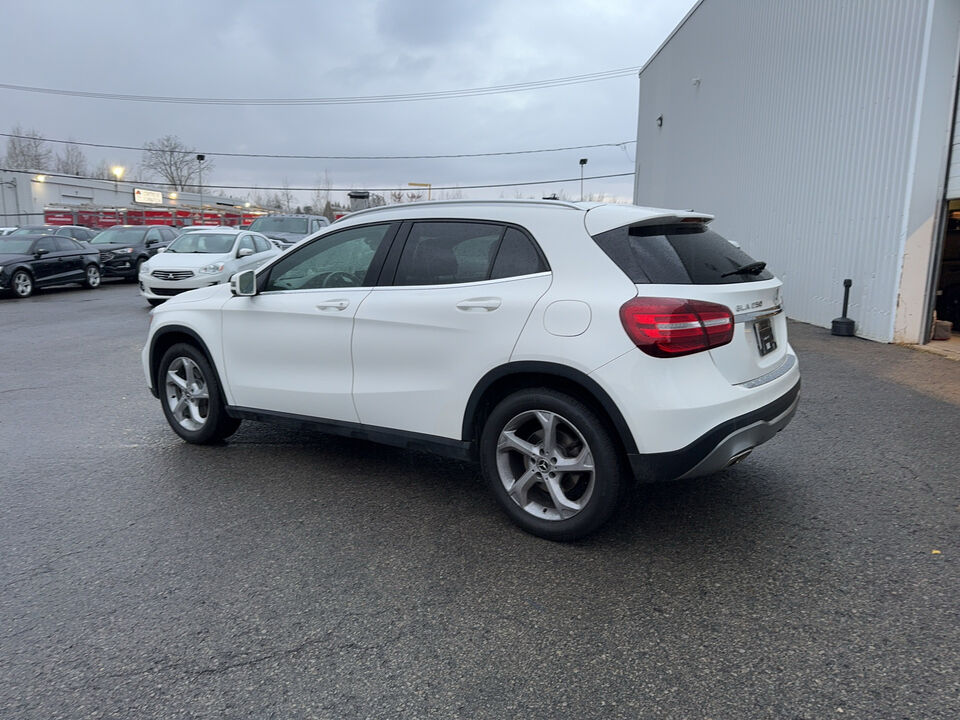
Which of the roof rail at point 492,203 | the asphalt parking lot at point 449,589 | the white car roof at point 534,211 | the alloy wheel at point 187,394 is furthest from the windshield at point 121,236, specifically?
the white car roof at point 534,211

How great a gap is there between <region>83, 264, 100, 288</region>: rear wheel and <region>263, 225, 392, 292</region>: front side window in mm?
17638

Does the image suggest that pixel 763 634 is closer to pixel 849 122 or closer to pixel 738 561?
pixel 738 561

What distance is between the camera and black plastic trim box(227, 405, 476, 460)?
388cm

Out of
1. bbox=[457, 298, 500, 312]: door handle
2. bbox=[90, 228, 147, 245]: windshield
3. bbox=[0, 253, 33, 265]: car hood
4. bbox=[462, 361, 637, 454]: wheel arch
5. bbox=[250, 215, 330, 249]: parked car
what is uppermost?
bbox=[250, 215, 330, 249]: parked car

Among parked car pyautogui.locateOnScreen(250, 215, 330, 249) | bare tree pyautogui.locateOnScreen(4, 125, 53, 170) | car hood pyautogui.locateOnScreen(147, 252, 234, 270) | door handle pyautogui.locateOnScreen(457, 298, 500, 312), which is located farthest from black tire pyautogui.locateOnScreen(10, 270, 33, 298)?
bare tree pyautogui.locateOnScreen(4, 125, 53, 170)

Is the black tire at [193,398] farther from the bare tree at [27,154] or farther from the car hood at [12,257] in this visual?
the bare tree at [27,154]

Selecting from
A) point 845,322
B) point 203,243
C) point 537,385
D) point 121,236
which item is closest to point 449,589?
point 537,385

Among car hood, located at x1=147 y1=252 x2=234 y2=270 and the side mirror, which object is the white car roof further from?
car hood, located at x1=147 y1=252 x2=234 y2=270

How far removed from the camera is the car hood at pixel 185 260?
13.8 metres

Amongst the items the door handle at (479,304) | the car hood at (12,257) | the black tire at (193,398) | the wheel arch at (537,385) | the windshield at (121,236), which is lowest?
the black tire at (193,398)

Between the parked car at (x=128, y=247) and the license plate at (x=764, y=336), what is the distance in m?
20.2

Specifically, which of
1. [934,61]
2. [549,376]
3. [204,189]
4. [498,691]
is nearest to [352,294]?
[549,376]

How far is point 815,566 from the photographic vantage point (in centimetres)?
332

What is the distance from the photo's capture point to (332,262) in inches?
179
